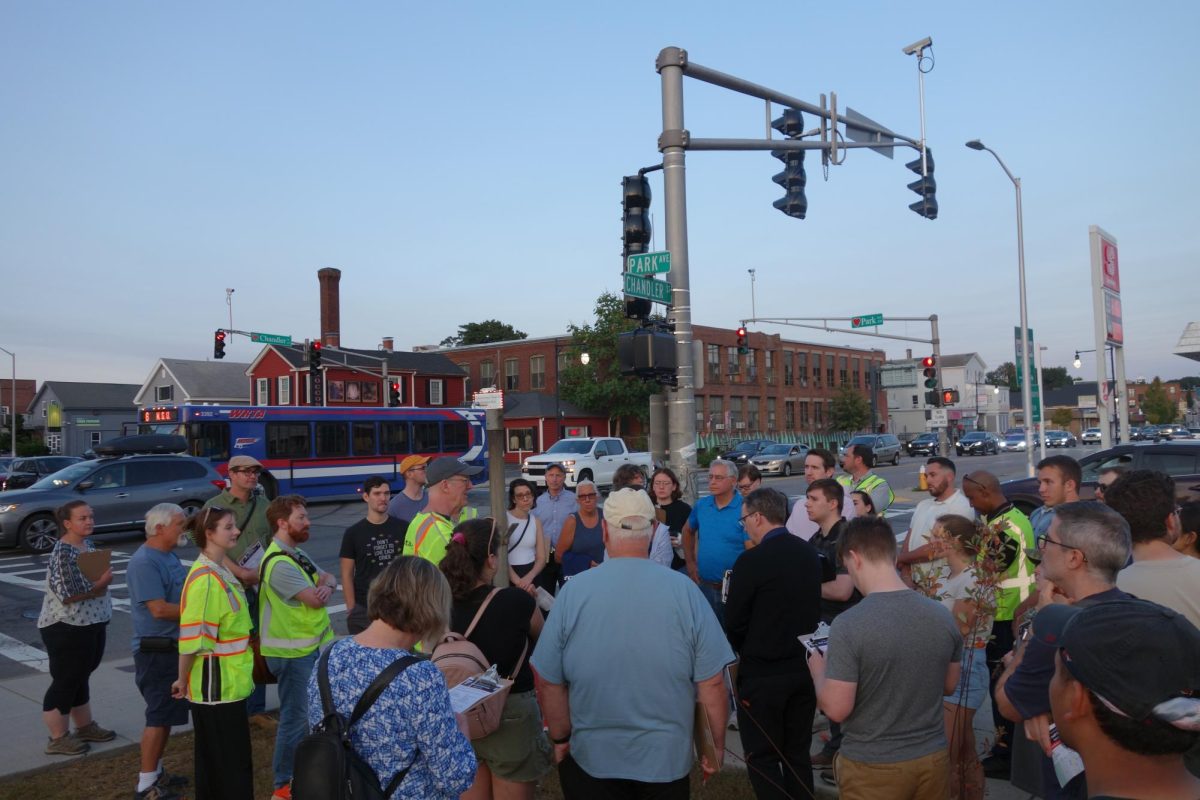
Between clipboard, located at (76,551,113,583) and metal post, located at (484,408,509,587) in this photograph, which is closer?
metal post, located at (484,408,509,587)

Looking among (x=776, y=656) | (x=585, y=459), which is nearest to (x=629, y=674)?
(x=776, y=656)

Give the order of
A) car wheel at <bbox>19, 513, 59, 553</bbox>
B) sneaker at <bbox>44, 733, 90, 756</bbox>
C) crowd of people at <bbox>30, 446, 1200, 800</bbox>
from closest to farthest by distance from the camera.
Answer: crowd of people at <bbox>30, 446, 1200, 800</bbox>
sneaker at <bbox>44, 733, 90, 756</bbox>
car wheel at <bbox>19, 513, 59, 553</bbox>

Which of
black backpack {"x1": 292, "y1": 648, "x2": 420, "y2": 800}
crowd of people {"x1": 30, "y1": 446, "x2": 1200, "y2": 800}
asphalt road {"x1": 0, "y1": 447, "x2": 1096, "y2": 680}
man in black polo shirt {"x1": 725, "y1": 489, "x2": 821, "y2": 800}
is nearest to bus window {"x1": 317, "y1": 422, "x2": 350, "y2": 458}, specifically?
asphalt road {"x1": 0, "y1": 447, "x2": 1096, "y2": 680}

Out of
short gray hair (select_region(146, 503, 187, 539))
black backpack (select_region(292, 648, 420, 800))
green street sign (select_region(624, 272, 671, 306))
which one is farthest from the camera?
green street sign (select_region(624, 272, 671, 306))

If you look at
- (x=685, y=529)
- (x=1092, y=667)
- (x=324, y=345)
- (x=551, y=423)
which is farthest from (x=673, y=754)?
(x=324, y=345)

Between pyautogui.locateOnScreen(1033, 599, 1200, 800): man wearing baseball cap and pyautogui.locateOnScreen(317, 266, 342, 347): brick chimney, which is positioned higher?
pyautogui.locateOnScreen(317, 266, 342, 347): brick chimney

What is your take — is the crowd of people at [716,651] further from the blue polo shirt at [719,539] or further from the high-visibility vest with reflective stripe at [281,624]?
the blue polo shirt at [719,539]

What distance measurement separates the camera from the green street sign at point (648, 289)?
314 inches

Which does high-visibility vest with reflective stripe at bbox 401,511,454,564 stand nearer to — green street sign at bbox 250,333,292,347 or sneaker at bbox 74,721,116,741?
sneaker at bbox 74,721,116,741

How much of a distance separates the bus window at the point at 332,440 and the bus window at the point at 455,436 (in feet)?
14.0

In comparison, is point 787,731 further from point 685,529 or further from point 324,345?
point 324,345

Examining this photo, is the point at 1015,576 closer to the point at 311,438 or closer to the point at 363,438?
the point at 311,438

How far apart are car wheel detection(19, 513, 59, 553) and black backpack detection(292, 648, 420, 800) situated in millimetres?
17183

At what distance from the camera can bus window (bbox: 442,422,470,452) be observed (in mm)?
30734
